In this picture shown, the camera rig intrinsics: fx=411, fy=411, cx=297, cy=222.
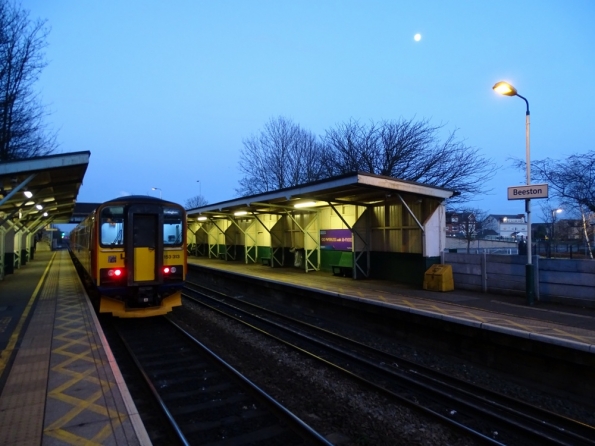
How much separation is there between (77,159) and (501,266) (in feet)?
37.2

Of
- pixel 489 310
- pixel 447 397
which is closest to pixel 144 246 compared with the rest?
pixel 447 397

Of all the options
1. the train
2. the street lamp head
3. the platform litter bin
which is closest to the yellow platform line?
the train

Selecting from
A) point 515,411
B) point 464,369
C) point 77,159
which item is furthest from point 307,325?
point 77,159

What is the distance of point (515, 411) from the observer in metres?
5.69

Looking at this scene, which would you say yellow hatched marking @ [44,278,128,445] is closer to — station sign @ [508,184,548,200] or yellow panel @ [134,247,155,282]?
yellow panel @ [134,247,155,282]

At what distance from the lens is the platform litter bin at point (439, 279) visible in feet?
40.4

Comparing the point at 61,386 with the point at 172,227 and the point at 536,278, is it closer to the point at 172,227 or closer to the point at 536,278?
the point at 172,227

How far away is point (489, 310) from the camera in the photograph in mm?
9422

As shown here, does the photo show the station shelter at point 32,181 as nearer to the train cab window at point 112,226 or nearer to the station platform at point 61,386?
the train cab window at point 112,226

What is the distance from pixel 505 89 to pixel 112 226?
33.2 ft

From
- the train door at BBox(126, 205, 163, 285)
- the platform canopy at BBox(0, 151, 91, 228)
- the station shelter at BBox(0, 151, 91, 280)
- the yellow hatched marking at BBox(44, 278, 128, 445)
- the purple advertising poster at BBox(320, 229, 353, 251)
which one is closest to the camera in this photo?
the yellow hatched marking at BBox(44, 278, 128, 445)

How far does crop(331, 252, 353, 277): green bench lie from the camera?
16.3 meters

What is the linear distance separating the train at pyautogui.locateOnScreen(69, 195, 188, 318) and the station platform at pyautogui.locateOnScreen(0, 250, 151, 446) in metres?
0.94

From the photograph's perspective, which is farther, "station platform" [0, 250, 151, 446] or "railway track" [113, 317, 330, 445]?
"railway track" [113, 317, 330, 445]
